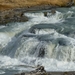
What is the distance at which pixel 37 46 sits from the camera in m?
17.9

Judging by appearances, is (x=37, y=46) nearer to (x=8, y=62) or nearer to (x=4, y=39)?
(x=8, y=62)

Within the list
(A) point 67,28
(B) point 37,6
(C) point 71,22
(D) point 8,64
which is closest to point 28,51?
(D) point 8,64

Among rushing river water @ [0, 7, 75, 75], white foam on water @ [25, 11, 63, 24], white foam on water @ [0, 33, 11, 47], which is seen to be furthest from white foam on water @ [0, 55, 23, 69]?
white foam on water @ [25, 11, 63, 24]

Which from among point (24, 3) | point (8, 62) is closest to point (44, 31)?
point (8, 62)

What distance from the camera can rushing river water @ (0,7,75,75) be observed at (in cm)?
1624

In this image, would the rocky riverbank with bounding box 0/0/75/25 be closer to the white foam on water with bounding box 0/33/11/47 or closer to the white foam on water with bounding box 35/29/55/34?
the white foam on water with bounding box 0/33/11/47

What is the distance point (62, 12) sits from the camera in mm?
25953

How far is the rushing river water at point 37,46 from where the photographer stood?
1624 centimetres

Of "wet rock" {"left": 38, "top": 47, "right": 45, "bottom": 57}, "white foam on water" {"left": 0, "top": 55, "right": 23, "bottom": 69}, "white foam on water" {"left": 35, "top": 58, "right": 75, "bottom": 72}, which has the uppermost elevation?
"wet rock" {"left": 38, "top": 47, "right": 45, "bottom": 57}

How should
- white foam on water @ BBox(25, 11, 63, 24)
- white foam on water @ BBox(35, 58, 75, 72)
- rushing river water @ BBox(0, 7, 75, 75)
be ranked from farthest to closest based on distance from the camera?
1. white foam on water @ BBox(25, 11, 63, 24)
2. rushing river water @ BBox(0, 7, 75, 75)
3. white foam on water @ BBox(35, 58, 75, 72)

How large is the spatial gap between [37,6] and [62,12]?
2.75 m

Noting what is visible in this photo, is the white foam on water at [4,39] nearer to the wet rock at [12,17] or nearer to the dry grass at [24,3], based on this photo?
the wet rock at [12,17]

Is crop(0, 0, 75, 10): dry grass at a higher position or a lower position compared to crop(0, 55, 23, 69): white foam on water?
higher

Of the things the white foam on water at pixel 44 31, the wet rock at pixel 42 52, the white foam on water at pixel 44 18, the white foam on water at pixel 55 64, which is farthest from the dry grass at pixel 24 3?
the white foam on water at pixel 55 64
